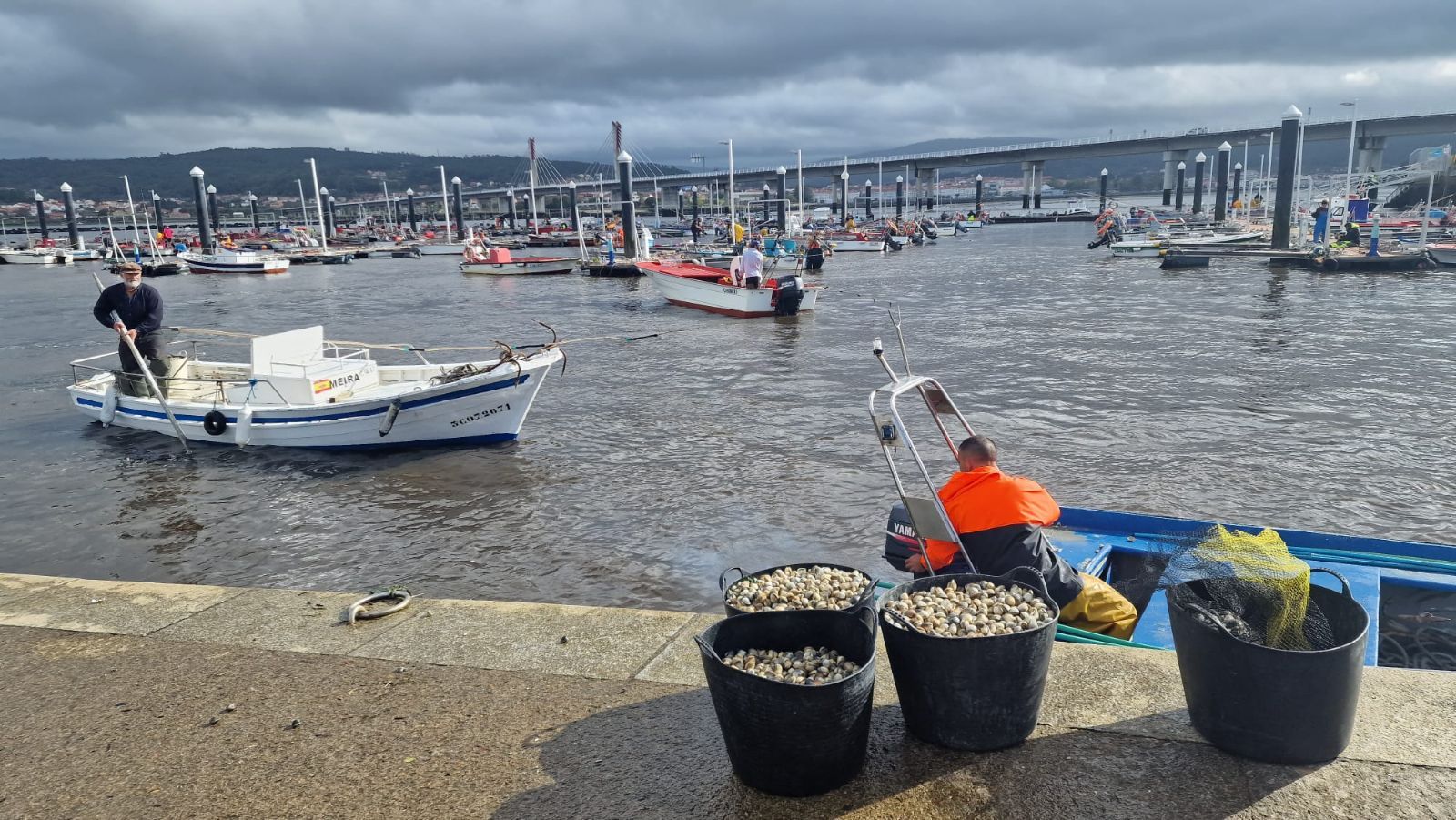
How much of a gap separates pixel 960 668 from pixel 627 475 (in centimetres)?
861

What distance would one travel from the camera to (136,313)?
1327 centimetres

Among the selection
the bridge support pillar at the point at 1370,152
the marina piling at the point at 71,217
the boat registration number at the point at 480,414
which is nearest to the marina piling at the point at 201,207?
the marina piling at the point at 71,217

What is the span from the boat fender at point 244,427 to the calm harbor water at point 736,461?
286mm

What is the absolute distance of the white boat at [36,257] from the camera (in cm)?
7094

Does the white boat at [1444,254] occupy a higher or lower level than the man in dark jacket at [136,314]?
lower

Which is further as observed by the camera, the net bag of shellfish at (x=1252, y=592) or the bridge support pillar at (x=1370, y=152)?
the bridge support pillar at (x=1370, y=152)

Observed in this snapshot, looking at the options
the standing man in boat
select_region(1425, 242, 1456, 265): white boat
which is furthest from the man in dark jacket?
select_region(1425, 242, 1456, 265): white boat

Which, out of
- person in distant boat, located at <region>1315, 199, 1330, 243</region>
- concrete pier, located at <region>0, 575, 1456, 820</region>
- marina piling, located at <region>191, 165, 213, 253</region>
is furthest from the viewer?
marina piling, located at <region>191, 165, 213, 253</region>

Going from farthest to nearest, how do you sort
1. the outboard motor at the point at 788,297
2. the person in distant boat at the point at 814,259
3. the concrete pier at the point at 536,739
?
the person in distant boat at the point at 814,259 → the outboard motor at the point at 788,297 → the concrete pier at the point at 536,739

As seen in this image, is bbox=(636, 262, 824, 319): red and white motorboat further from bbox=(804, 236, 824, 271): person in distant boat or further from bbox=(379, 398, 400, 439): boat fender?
bbox=(379, 398, 400, 439): boat fender

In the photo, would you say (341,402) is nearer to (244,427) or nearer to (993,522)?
(244,427)

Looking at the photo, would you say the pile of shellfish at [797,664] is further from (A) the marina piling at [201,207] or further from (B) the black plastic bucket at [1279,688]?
(A) the marina piling at [201,207]

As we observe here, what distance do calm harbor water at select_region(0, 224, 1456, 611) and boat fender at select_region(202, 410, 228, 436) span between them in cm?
45

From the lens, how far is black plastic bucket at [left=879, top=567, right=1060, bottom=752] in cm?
364
